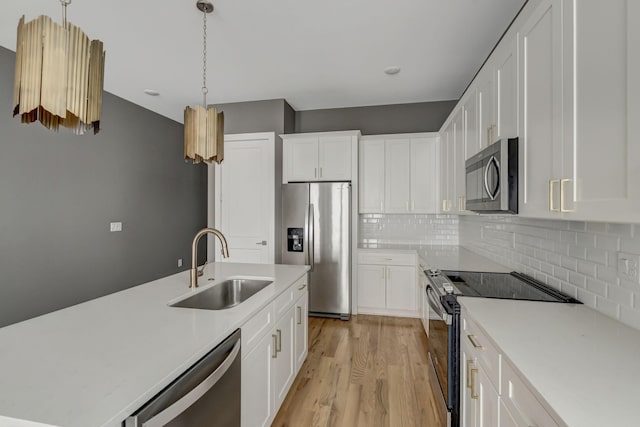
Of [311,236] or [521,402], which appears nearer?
[521,402]

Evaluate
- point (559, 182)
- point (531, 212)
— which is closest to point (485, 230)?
point (531, 212)

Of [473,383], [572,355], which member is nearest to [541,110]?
[572,355]

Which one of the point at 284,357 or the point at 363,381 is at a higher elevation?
the point at 284,357

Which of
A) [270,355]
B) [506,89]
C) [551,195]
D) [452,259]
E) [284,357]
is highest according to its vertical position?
[506,89]

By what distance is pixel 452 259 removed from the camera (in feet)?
10.0

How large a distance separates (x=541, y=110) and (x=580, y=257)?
81 cm

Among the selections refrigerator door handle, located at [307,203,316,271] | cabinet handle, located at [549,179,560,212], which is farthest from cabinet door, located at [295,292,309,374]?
cabinet handle, located at [549,179,560,212]

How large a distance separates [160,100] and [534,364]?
480cm

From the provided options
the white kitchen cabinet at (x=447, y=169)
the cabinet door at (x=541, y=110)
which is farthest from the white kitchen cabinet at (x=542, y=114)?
the white kitchen cabinet at (x=447, y=169)

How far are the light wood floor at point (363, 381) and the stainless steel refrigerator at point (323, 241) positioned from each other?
A: 43 cm

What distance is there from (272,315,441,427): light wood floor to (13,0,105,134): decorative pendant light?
203cm

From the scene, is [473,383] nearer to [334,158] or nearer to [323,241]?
[323,241]

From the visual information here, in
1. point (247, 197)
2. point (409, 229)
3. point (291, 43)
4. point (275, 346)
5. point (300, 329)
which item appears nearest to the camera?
point (275, 346)

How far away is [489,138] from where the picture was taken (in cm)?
201
